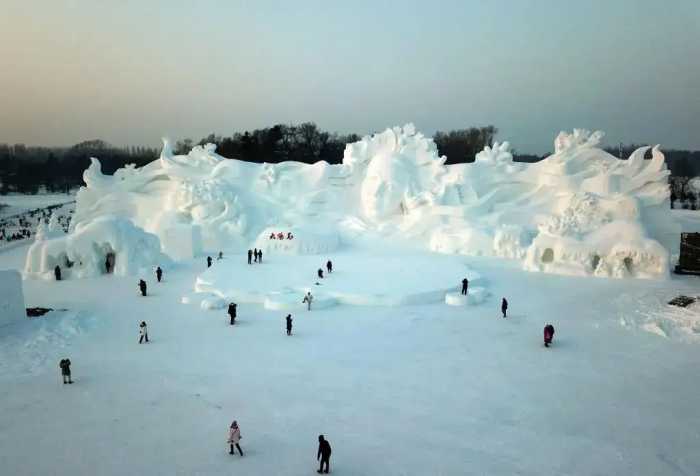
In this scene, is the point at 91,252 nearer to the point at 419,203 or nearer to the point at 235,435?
the point at 235,435

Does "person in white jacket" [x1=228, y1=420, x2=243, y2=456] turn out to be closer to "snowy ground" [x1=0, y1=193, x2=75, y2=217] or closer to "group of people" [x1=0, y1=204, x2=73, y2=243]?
"group of people" [x1=0, y1=204, x2=73, y2=243]

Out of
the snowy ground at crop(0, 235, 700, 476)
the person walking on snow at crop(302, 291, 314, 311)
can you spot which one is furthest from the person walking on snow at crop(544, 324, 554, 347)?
the person walking on snow at crop(302, 291, 314, 311)

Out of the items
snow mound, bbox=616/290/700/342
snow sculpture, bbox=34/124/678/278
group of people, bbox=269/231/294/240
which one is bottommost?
snow mound, bbox=616/290/700/342

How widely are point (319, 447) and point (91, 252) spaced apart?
16.9 meters

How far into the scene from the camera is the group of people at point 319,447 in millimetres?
7688

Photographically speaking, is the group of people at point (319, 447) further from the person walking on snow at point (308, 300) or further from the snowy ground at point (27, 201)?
the snowy ground at point (27, 201)

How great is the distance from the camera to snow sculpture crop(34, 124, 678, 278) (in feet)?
74.2

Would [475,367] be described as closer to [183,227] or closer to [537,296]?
[537,296]

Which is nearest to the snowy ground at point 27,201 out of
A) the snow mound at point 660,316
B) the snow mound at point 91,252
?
the snow mound at point 91,252

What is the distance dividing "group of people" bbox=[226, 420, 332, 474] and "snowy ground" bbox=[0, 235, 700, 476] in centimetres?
16

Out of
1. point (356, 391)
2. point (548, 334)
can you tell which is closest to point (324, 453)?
point (356, 391)

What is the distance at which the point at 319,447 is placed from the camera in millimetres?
8039

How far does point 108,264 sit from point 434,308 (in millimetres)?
13972

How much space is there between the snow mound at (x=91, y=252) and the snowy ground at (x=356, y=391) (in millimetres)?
4294
